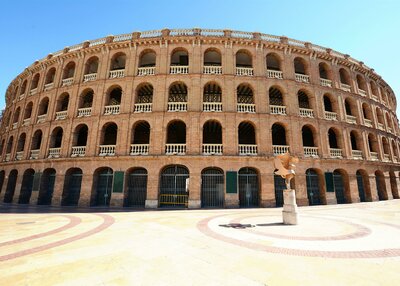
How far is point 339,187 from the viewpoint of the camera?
1941 cm

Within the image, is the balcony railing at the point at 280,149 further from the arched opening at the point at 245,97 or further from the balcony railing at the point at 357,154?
the balcony railing at the point at 357,154

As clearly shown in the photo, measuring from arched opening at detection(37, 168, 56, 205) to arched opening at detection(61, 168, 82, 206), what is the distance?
2.39 m

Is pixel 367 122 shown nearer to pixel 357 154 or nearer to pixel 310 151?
pixel 357 154

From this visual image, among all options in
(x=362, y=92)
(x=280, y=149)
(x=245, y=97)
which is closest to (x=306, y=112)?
(x=280, y=149)

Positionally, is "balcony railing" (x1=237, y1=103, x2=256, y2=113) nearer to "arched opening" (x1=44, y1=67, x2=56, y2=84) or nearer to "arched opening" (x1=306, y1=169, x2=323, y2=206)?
"arched opening" (x1=306, y1=169, x2=323, y2=206)

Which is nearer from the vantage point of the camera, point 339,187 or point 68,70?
point 339,187

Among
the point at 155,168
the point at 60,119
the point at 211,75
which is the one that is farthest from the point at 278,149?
the point at 60,119

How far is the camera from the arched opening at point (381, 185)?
21.1 meters

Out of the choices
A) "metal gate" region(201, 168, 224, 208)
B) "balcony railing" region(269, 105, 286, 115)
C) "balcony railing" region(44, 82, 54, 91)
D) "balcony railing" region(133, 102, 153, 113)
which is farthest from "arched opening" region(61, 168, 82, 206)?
"balcony railing" region(269, 105, 286, 115)

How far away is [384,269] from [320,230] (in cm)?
378

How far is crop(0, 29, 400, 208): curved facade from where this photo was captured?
16844 millimetres

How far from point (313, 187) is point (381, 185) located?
9.86 metres

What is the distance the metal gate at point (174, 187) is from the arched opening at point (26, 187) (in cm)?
1578

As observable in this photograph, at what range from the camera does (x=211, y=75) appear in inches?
726
